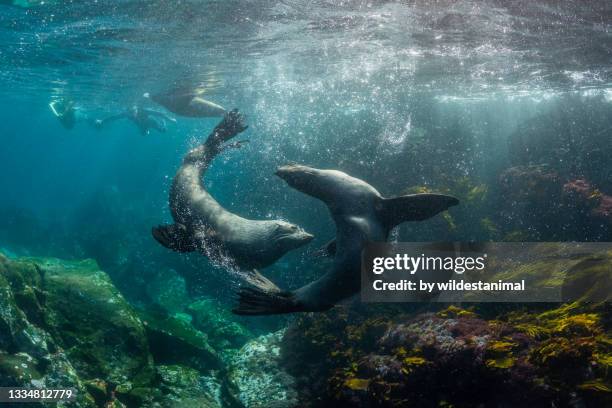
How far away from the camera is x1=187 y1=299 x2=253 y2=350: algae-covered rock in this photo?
13773mm

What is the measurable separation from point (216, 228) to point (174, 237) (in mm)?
651

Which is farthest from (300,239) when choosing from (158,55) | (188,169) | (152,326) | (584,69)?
(584,69)

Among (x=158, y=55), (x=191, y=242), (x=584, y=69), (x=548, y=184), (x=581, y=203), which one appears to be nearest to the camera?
(x=191, y=242)

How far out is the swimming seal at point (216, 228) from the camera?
493 cm

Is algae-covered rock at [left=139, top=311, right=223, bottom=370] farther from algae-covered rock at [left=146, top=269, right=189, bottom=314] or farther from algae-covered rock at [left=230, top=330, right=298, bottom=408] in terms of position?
algae-covered rock at [left=146, top=269, right=189, bottom=314]

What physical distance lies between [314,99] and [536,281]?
24527mm

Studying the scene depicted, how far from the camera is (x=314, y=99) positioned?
29.5 meters

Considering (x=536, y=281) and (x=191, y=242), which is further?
(x=536, y=281)

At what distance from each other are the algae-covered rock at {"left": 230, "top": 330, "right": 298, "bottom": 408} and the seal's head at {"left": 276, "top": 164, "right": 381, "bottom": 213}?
15.3ft

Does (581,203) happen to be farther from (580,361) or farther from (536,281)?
(580,361)

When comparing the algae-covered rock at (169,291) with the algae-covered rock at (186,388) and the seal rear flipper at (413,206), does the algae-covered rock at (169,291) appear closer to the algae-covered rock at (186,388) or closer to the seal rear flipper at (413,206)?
the algae-covered rock at (186,388)

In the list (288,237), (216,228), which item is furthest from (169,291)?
(288,237)

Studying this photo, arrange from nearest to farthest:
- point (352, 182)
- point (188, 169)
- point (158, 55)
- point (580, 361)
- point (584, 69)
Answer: point (580, 361) → point (352, 182) → point (188, 169) → point (158, 55) → point (584, 69)

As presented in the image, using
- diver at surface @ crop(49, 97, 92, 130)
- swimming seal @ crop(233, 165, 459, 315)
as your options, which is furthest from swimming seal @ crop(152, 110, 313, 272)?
diver at surface @ crop(49, 97, 92, 130)
